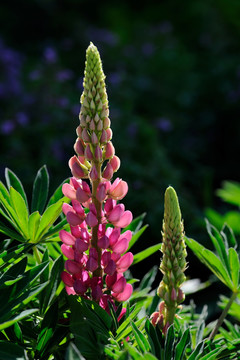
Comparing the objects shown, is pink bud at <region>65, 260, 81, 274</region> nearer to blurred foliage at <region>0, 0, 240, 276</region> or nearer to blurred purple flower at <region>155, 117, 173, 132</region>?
blurred foliage at <region>0, 0, 240, 276</region>

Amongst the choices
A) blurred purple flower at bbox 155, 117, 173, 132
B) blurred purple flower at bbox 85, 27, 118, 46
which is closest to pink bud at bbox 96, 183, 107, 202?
blurred purple flower at bbox 155, 117, 173, 132

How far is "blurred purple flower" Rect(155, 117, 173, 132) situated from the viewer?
215 inches

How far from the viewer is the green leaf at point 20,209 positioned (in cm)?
105

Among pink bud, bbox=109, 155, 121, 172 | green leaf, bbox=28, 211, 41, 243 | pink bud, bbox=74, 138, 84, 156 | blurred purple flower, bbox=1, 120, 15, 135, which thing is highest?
blurred purple flower, bbox=1, 120, 15, 135

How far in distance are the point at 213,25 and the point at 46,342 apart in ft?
23.3

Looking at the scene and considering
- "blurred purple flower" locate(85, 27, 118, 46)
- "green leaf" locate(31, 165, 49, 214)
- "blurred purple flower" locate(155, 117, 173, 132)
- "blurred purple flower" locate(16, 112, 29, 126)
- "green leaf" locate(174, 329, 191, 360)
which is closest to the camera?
"green leaf" locate(174, 329, 191, 360)

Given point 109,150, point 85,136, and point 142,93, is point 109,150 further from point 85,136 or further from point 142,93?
point 142,93

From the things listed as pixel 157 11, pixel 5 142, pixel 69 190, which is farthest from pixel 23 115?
pixel 157 11

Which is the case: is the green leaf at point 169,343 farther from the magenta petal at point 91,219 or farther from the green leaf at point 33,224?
the green leaf at point 33,224

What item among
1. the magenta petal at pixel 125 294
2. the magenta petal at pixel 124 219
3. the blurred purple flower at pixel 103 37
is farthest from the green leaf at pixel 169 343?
the blurred purple flower at pixel 103 37

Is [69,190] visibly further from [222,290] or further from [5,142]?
[5,142]

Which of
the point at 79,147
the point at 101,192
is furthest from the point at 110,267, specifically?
the point at 79,147

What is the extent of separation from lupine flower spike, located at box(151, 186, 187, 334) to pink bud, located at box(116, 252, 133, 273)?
0.07 meters

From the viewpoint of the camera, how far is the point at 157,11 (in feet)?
27.6
